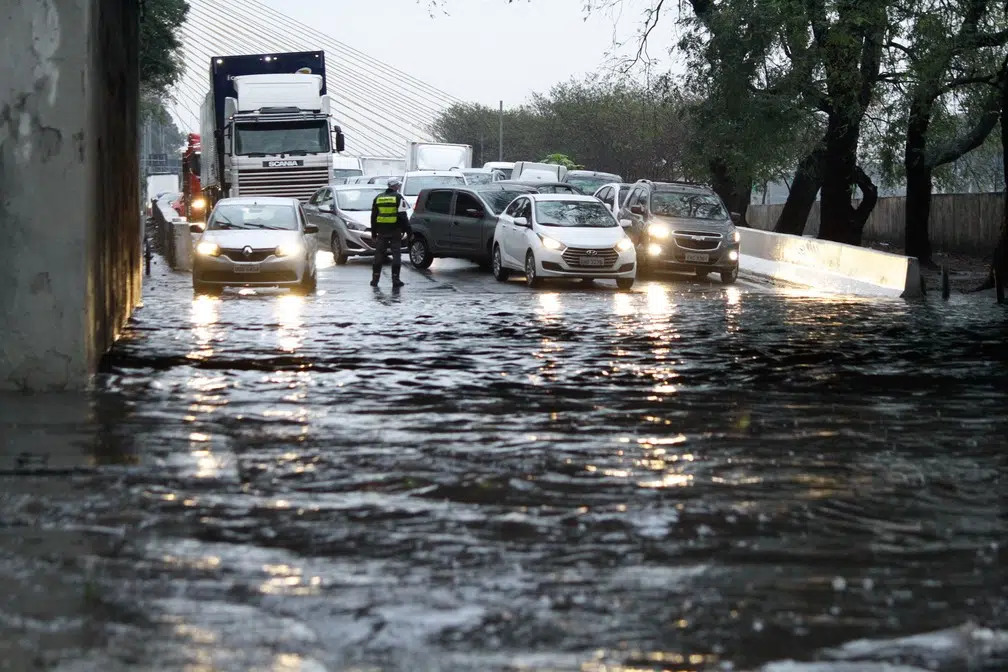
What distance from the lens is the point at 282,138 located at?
40.7 meters

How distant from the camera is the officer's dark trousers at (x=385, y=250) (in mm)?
27797

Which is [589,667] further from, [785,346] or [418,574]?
[785,346]

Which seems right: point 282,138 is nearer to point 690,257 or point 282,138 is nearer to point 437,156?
point 690,257

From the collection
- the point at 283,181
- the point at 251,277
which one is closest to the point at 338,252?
the point at 283,181

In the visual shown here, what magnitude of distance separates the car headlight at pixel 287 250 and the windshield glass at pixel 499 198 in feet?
22.4

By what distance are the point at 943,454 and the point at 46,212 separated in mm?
6852

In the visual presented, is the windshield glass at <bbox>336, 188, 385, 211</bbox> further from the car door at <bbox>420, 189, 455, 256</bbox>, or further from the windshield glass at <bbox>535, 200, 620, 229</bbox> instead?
the windshield glass at <bbox>535, 200, 620, 229</bbox>

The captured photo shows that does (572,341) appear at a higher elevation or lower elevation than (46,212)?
lower

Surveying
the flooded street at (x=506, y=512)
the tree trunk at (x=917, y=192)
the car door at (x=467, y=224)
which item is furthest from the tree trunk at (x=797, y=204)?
the flooded street at (x=506, y=512)

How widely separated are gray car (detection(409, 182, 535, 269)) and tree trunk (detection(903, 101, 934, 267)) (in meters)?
8.24

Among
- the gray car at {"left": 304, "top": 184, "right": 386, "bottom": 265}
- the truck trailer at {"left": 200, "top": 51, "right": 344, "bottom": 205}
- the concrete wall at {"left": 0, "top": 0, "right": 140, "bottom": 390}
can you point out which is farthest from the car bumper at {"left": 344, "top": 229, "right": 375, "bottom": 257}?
the concrete wall at {"left": 0, "top": 0, "right": 140, "bottom": 390}

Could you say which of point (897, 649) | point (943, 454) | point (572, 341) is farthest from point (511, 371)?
point (897, 649)

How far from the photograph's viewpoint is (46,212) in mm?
12805

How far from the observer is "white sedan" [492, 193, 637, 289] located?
1107 inches
